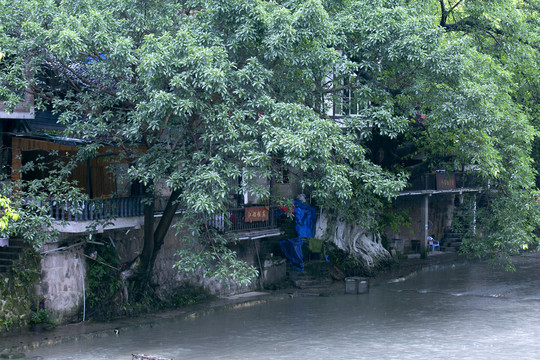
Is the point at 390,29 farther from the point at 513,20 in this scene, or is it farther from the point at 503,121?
the point at 513,20

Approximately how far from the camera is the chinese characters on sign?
2075 cm

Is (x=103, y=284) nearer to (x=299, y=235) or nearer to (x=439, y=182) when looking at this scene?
(x=299, y=235)

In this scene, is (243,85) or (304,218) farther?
(304,218)

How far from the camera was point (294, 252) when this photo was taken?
2403cm

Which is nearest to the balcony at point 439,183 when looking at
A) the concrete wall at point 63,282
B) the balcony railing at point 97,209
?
the balcony railing at point 97,209

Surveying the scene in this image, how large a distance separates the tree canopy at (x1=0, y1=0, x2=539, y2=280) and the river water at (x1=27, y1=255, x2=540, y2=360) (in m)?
2.46

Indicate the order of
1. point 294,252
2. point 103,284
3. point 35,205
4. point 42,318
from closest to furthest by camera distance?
1. point 35,205
2. point 42,318
3. point 103,284
4. point 294,252

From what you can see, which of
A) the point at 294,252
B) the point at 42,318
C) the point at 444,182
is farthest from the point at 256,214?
the point at 444,182

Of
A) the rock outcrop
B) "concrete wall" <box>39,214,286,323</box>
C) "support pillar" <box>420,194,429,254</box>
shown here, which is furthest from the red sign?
"concrete wall" <box>39,214,286,323</box>

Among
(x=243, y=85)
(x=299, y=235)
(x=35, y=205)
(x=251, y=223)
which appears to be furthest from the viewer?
(x=299, y=235)

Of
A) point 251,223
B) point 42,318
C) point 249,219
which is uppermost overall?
point 249,219

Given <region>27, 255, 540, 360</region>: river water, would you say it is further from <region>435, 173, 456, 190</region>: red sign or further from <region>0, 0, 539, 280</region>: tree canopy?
<region>435, 173, 456, 190</region>: red sign

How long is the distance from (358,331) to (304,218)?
24.0 ft

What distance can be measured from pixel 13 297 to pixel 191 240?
14.5 ft
